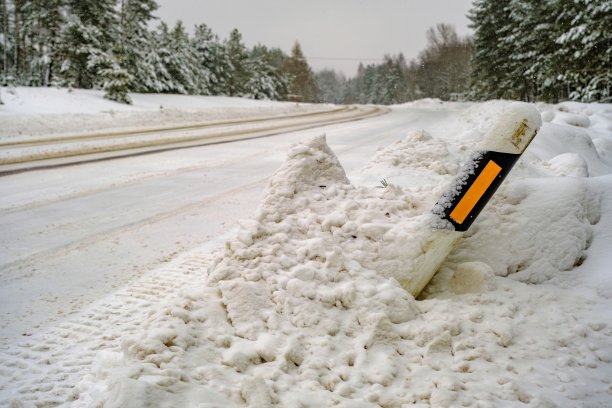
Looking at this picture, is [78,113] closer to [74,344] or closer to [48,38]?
[74,344]

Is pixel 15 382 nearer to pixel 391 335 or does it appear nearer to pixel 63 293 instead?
pixel 63 293

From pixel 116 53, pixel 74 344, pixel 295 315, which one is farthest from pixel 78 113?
pixel 295 315

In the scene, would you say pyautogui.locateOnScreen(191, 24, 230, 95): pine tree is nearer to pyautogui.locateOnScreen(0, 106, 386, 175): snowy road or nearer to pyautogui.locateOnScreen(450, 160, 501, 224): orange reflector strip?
pyautogui.locateOnScreen(0, 106, 386, 175): snowy road

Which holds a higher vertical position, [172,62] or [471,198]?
[172,62]

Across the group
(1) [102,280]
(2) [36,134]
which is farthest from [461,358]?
(2) [36,134]

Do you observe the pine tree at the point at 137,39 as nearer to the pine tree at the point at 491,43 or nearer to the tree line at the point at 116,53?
the tree line at the point at 116,53

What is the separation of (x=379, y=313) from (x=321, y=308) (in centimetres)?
33

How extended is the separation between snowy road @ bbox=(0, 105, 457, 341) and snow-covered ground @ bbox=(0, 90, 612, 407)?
32 mm

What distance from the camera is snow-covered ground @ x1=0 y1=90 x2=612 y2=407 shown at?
74.9 inches

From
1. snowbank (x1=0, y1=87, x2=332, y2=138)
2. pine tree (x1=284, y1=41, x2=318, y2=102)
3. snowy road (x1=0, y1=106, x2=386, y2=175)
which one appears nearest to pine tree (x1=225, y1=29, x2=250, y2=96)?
pine tree (x1=284, y1=41, x2=318, y2=102)

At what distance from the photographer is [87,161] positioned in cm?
884

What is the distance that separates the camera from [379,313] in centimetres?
231

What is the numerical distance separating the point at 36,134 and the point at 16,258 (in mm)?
11107

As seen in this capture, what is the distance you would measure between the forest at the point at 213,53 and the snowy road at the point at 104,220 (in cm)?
1452
